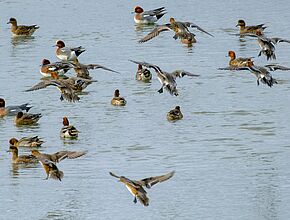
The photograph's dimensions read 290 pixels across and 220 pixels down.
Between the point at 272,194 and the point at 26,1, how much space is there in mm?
21191

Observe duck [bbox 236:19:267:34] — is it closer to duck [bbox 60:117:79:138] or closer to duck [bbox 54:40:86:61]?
duck [bbox 54:40:86:61]

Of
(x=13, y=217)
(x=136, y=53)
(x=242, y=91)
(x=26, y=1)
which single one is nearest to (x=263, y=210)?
(x=13, y=217)

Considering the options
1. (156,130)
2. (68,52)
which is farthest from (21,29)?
(156,130)

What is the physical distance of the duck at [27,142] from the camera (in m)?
15.8

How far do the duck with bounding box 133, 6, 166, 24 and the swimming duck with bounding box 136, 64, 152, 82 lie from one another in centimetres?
747

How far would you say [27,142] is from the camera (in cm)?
1587

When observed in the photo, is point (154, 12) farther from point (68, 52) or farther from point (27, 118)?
point (27, 118)

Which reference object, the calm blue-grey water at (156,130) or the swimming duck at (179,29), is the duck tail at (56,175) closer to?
the calm blue-grey water at (156,130)

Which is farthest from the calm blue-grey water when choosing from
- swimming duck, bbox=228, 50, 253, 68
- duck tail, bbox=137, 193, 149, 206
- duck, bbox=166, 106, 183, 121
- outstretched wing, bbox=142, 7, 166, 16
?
outstretched wing, bbox=142, 7, 166, 16

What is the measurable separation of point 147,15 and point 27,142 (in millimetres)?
13599

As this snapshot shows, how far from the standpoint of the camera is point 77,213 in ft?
40.8

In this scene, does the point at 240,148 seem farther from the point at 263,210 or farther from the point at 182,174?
the point at 263,210

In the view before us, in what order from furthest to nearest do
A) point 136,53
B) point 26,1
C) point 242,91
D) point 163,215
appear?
point 26,1
point 136,53
point 242,91
point 163,215

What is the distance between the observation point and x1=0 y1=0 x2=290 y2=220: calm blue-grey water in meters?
12.8
